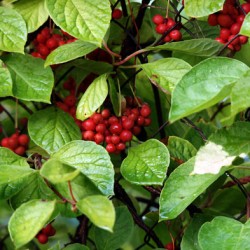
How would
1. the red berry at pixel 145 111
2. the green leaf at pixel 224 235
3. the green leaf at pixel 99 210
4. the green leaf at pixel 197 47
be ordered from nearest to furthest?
1. the green leaf at pixel 99 210
2. the green leaf at pixel 224 235
3. the green leaf at pixel 197 47
4. the red berry at pixel 145 111

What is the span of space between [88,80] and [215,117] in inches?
17.6

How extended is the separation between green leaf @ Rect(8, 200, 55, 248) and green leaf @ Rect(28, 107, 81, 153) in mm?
260

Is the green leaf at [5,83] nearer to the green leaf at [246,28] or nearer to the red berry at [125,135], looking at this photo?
the red berry at [125,135]

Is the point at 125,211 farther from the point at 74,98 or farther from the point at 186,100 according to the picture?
the point at 186,100

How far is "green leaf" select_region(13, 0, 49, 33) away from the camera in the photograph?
3.70 feet

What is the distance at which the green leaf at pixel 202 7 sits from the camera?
973 millimetres

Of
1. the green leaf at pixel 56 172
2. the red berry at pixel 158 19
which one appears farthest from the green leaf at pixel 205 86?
the red berry at pixel 158 19

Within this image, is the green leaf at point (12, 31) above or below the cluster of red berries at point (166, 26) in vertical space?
above

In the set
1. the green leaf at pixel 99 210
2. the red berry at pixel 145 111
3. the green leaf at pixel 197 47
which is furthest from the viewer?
the red berry at pixel 145 111

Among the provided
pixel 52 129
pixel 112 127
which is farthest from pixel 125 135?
pixel 52 129

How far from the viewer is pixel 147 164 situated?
1.02 m

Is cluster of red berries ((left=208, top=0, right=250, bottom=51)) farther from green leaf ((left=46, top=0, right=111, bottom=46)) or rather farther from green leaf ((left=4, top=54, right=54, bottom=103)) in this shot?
green leaf ((left=4, top=54, right=54, bottom=103))

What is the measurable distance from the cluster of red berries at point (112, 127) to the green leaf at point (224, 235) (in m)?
0.25

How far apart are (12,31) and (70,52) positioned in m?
0.10
